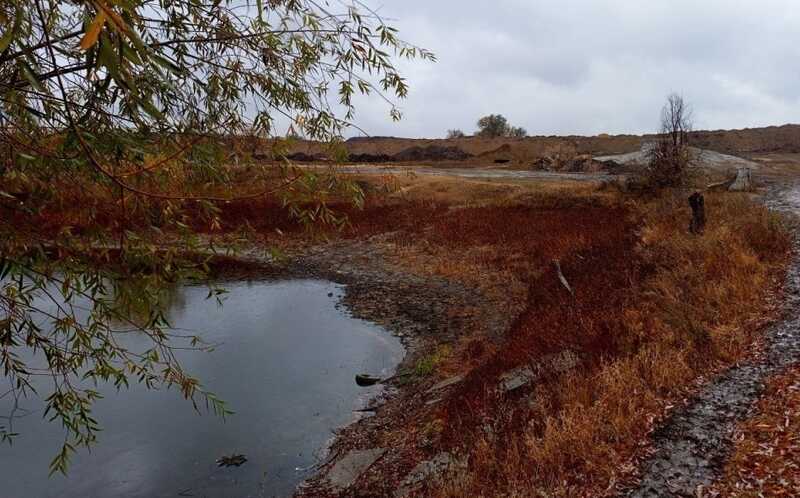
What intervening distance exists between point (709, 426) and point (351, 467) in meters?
4.20

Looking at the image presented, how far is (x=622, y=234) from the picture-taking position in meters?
15.8

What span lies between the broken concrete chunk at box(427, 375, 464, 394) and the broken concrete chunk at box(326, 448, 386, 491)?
1.99 metres

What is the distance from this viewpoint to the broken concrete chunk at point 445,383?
917cm

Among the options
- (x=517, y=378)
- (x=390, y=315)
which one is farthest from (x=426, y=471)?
(x=390, y=315)

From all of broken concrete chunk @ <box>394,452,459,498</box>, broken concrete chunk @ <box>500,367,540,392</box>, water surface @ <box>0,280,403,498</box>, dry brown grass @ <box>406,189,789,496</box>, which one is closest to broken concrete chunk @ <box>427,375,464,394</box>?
dry brown grass @ <box>406,189,789,496</box>

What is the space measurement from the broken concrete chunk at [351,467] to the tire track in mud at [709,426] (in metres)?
3.52

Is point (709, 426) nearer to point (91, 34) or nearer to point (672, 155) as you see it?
point (91, 34)

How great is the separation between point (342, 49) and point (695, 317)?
20.0 ft

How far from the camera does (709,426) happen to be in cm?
506

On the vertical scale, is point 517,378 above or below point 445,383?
above

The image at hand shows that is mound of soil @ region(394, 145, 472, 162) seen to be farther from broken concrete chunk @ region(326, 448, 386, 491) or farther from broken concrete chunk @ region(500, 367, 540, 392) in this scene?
broken concrete chunk @ region(326, 448, 386, 491)

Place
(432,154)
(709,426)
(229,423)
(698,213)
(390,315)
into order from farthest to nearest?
(432,154)
(390,315)
(698,213)
(229,423)
(709,426)

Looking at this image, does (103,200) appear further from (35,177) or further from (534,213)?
(534,213)

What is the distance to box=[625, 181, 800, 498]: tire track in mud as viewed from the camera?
14.5ft
